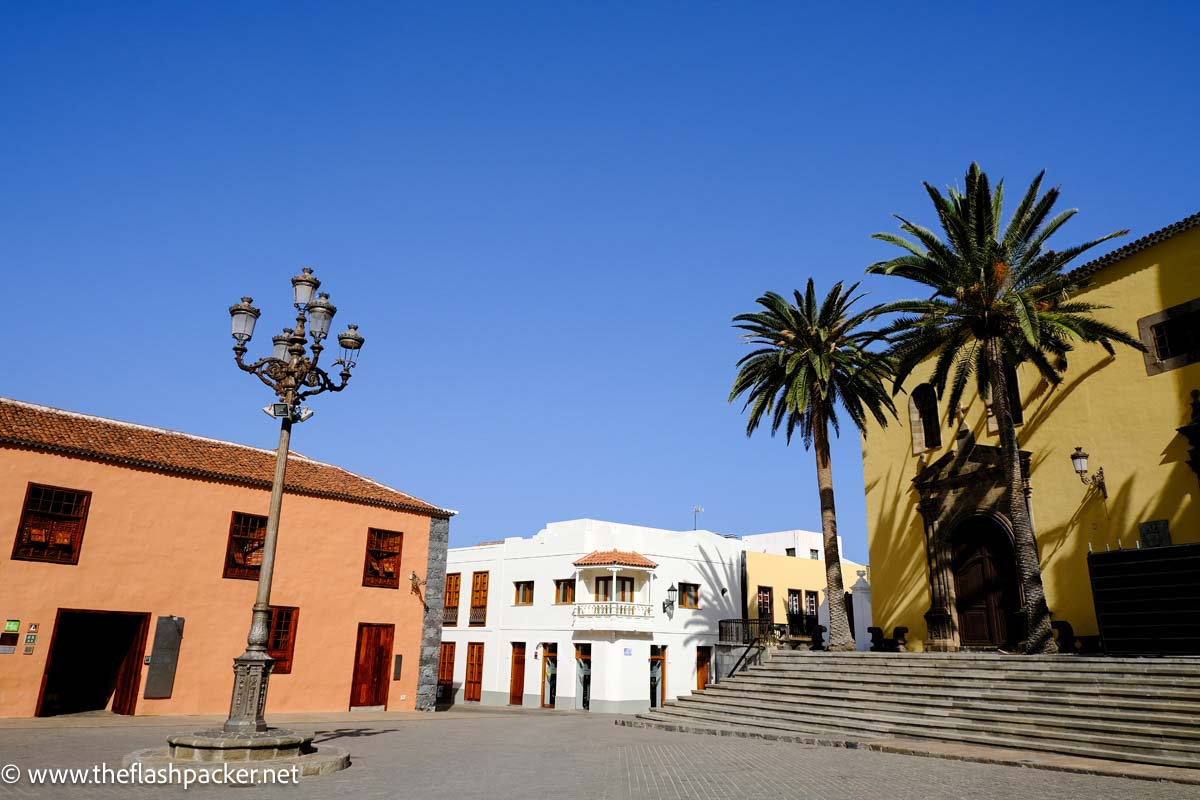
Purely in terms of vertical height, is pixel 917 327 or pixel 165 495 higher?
pixel 917 327

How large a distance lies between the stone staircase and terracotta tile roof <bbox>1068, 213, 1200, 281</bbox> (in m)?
11.0

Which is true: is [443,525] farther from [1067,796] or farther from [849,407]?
[1067,796]

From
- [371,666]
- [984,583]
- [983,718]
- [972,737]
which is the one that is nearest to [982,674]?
[983,718]

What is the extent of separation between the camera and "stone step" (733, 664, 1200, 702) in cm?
1384

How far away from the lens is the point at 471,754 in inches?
531

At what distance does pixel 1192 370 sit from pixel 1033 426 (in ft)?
14.4

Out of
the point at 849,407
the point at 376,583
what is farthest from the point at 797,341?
the point at 376,583

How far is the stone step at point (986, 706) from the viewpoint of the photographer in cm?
1301

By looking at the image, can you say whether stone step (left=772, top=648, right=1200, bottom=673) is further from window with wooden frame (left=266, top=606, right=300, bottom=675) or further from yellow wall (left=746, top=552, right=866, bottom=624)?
window with wooden frame (left=266, top=606, right=300, bottom=675)

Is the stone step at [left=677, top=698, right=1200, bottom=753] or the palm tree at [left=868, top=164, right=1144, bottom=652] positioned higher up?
the palm tree at [left=868, top=164, right=1144, bottom=652]

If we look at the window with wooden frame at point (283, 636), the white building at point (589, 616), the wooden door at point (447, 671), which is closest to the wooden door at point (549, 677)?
the white building at point (589, 616)

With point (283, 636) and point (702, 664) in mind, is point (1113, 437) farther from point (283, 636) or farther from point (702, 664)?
point (283, 636)

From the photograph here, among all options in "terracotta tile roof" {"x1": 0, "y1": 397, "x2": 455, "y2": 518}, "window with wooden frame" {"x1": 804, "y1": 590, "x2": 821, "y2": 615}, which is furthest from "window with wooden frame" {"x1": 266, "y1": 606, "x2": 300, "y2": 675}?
"window with wooden frame" {"x1": 804, "y1": 590, "x2": 821, "y2": 615}

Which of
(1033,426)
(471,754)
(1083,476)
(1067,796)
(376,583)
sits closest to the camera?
(1067,796)
